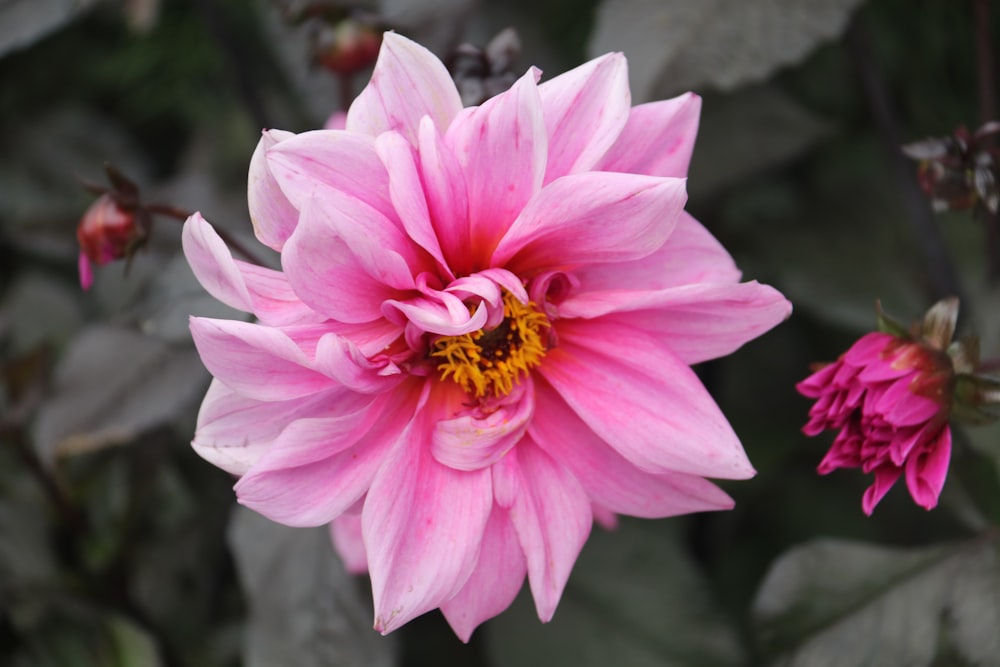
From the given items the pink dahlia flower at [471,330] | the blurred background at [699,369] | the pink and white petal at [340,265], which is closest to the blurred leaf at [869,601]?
the blurred background at [699,369]

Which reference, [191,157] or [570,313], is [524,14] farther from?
[570,313]

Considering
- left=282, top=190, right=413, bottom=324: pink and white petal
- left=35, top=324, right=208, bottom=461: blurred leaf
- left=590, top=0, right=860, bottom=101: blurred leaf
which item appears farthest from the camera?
left=35, top=324, right=208, bottom=461: blurred leaf

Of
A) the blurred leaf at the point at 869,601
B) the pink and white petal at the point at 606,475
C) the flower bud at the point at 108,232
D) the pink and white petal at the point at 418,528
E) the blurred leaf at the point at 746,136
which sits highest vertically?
the flower bud at the point at 108,232

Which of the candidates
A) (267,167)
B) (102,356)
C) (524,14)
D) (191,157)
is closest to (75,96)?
(191,157)

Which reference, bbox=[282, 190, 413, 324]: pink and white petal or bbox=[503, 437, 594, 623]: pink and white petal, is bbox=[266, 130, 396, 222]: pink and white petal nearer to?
bbox=[282, 190, 413, 324]: pink and white petal

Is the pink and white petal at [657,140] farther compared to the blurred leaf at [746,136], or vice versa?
the blurred leaf at [746,136]

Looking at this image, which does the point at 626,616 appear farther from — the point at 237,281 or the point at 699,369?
the point at 237,281

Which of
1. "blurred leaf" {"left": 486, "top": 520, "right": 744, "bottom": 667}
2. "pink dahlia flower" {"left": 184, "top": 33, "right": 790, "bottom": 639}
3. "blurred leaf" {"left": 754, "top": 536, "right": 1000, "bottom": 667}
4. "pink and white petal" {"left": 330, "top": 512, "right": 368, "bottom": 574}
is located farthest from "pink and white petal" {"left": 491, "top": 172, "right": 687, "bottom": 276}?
"blurred leaf" {"left": 486, "top": 520, "right": 744, "bottom": 667}

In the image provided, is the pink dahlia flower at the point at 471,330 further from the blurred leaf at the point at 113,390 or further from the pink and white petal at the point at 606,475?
the blurred leaf at the point at 113,390
